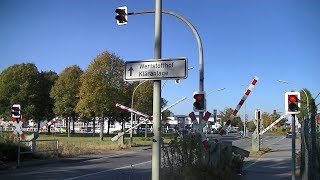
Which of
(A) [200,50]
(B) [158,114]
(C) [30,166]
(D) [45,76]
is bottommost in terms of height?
(C) [30,166]

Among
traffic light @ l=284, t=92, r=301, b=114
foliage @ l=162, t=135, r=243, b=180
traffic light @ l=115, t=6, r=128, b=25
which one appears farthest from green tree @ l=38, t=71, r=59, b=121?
foliage @ l=162, t=135, r=243, b=180

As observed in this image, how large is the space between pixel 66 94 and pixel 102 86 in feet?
51.0

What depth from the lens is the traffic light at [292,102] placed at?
1372 centimetres

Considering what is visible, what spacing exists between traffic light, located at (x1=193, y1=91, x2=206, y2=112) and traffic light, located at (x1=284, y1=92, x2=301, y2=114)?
2433mm

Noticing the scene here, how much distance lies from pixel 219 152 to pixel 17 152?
1177 centimetres

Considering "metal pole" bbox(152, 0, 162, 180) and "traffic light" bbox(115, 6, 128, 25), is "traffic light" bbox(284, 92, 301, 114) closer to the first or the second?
"traffic light" bbox(115, 6, 128, 25)

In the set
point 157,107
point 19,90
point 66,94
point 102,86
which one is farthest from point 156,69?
point 19,90

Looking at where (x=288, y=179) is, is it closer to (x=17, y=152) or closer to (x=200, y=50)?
(x=200, y=50)

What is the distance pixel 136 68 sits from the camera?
844cm

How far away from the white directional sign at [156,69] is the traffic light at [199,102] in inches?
221

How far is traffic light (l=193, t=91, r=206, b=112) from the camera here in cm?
1380

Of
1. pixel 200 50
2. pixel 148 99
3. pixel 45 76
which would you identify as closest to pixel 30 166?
pixel 200 50

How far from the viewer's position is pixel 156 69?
8.27 metres

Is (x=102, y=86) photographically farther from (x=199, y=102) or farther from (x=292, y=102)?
(x=292, y=102)
